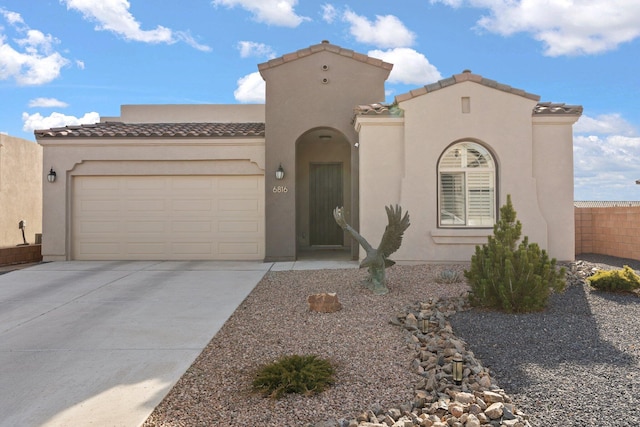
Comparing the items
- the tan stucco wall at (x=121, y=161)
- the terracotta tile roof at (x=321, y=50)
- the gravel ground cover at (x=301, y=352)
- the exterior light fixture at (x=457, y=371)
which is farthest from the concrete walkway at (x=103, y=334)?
the terracotta tile roof at (x=321, y=50)

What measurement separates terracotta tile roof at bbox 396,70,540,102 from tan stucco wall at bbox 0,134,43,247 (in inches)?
537

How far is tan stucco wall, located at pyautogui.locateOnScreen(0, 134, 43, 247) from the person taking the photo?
1515cm

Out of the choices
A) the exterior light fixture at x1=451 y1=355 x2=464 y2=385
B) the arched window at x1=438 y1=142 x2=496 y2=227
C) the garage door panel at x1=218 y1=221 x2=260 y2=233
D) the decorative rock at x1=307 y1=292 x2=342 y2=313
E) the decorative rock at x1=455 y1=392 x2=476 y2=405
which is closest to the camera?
the decorative rock at x1=455 y1=392 x2=476 y2=405

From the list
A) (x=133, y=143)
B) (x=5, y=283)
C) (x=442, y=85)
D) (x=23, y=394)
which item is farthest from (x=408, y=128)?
(x=5, y=283)

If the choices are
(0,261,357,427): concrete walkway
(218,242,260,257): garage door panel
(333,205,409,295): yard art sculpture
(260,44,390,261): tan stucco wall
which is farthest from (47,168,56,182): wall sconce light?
(333,205,409,295): yard art sculpture

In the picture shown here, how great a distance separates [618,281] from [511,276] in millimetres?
2590

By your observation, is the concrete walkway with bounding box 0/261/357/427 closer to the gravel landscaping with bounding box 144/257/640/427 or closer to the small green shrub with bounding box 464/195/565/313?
the gravel landscaping with bounding box 144/257/640/427

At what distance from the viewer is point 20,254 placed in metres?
11.9

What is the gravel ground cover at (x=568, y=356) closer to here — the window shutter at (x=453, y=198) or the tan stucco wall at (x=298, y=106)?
the window shutter at (x=453, y=198)

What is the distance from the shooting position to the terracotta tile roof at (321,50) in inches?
454

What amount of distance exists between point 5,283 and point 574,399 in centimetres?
1002

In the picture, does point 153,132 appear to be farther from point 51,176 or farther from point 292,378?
A: point 292,378

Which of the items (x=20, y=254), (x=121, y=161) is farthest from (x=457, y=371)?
(x=20, y=254)

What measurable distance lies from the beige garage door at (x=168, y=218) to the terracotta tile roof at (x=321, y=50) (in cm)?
301
